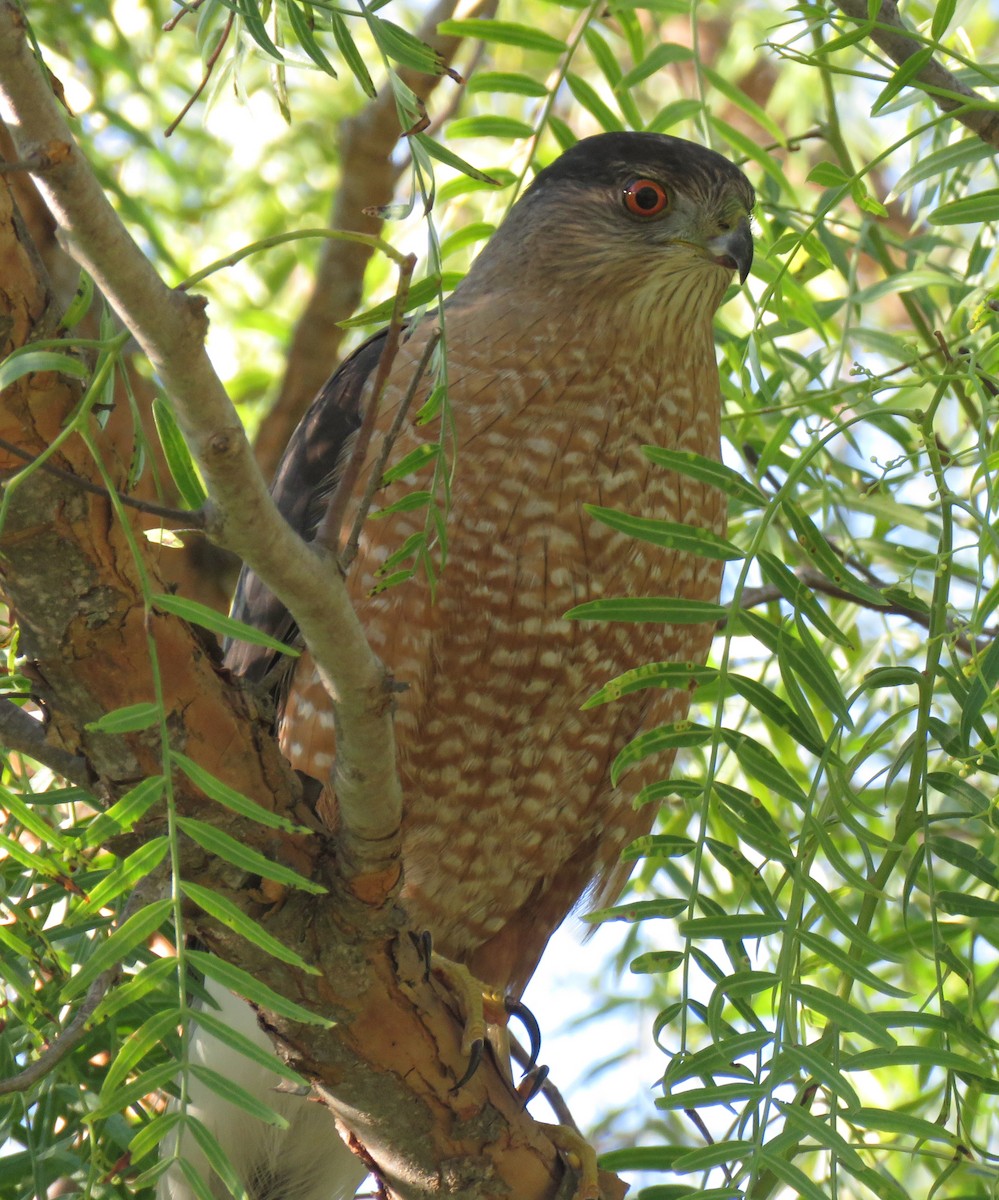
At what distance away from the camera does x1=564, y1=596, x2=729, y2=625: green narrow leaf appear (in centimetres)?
205

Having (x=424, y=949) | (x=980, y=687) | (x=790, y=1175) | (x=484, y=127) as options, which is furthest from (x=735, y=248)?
(x=790, y=1175)

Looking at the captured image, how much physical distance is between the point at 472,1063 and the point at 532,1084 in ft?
1.32

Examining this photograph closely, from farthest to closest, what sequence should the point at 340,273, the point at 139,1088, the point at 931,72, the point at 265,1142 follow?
the point at 340,273, the point at 265,1142, the point at 931,72, the point at 139,1088

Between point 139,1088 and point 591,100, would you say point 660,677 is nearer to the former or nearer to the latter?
point 139,1088

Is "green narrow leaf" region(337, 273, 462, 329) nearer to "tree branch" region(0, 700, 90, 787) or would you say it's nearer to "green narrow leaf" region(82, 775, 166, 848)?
"green narrow leaf" region(82, 775, 166, 848)

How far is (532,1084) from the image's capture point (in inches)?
122

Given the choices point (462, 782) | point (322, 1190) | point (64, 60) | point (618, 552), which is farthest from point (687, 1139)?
point (64, 60)

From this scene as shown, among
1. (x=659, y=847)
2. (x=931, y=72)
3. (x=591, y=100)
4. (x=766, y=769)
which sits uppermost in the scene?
(x=591, y=100)

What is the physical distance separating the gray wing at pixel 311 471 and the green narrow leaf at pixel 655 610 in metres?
1.37

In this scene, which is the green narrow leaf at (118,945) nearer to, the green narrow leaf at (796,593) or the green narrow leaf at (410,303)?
the green narrow leaf at (410,303)

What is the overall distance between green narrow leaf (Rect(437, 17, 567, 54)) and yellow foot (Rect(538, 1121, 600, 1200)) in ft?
7.59

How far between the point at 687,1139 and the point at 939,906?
2.58 metres

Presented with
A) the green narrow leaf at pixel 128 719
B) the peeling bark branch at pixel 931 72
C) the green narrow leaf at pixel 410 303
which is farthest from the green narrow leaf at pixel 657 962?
the peeling bark branch at pixel 931 72

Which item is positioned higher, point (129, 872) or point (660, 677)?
point (660, 677)
